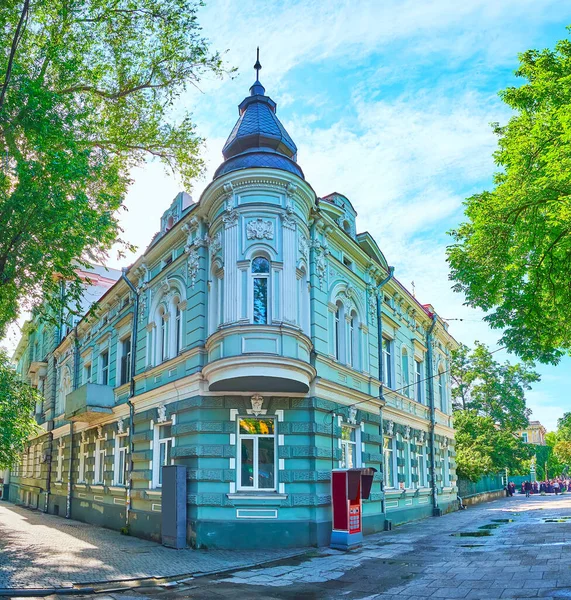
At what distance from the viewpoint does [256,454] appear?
47.1 feet

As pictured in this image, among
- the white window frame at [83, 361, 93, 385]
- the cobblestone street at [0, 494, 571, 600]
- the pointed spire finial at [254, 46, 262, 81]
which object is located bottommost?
the cobblestone street at [0, 494, 571, 600]

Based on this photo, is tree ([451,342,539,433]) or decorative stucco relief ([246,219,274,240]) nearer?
decorative stucco relief ([246,219,274,240])

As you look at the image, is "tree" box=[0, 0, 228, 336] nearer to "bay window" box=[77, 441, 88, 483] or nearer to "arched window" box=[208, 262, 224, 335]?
"arched window" box=[208, 262, 224, 335]

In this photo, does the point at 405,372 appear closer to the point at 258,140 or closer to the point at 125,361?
the point at 125,361

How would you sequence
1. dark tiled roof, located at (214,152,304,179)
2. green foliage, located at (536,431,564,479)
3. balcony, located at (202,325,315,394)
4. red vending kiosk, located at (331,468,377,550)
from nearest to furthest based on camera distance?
balcony, located at (202,325,315,394)
red vending kiosk, located at (331,468,377,550)
dark tiled roof, located at (214,152,304,179)
green foliage, located at (536,431,564,479)

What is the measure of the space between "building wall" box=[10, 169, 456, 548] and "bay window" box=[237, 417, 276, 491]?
17 centimetres

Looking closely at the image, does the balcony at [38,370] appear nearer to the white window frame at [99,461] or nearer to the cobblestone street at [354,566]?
the white window frame at [99,461]

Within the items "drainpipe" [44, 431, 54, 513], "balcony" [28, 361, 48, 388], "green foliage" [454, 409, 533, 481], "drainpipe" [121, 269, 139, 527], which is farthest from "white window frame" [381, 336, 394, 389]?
"balcony" [28, 361, 48, 388]

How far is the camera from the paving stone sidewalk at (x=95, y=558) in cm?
1066

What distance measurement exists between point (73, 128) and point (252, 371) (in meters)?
6.86

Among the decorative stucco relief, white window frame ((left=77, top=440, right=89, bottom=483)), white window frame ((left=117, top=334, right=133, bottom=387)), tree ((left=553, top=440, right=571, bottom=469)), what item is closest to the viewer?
the decorative stucco relief

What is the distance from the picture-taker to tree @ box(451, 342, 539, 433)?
44750 mm

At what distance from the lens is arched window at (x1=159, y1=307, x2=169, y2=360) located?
17672 millimetres

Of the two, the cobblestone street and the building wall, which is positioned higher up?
the building wall
